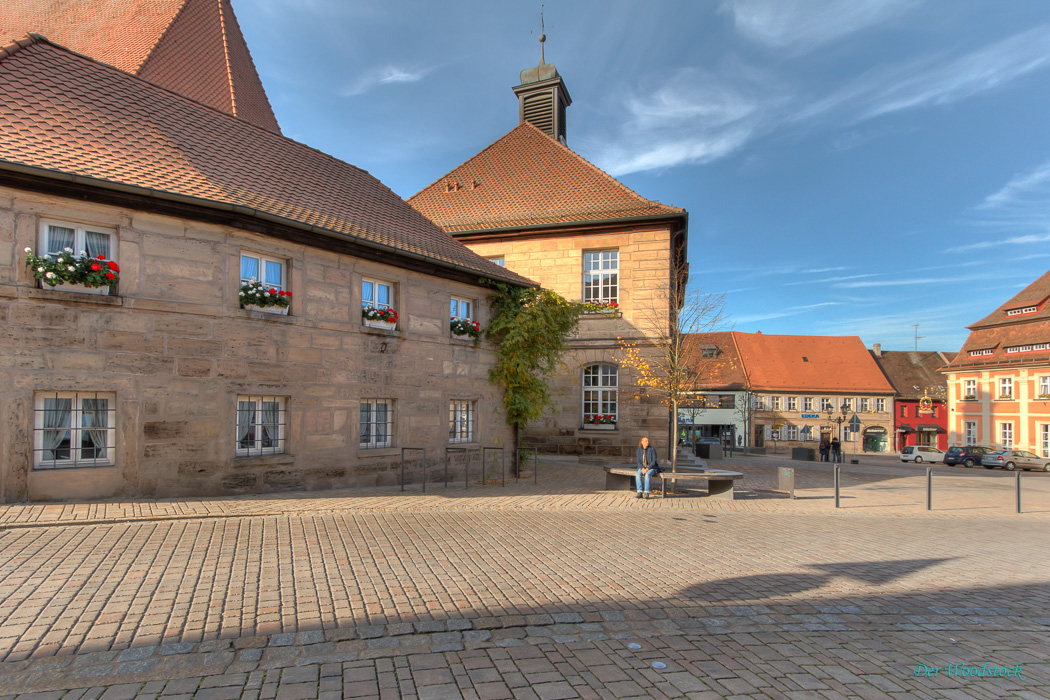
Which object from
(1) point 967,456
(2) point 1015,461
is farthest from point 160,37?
(2) point 1015,461

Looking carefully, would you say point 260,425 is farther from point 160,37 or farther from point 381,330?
point 160,37

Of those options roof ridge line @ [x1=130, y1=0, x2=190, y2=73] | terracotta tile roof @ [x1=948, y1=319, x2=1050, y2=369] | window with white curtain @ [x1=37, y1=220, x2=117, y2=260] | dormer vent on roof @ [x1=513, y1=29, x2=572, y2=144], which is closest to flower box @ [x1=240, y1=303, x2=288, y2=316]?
window with white curtain @ [x1=37, y1=220, x2=117, y2=260]

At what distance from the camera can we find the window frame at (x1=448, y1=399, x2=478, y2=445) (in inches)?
539

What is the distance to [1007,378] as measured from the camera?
38.2m

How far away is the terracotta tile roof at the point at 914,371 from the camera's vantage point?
50750 millimetres

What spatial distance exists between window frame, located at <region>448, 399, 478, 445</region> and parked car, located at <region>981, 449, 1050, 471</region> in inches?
1284

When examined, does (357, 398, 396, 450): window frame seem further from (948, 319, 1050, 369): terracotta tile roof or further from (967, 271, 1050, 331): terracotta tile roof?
(967, 271, 1050, 331): terracotta tile roof

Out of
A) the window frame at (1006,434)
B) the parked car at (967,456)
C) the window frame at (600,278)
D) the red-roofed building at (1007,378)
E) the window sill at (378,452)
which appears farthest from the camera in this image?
the window frame at (1006,434)

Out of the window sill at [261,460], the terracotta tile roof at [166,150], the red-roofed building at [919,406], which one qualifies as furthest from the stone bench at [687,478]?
the red-roofed building at [919,406]

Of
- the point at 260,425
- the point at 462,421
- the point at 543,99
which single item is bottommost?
the point at 462,421

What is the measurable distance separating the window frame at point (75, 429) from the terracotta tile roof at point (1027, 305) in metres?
46.5

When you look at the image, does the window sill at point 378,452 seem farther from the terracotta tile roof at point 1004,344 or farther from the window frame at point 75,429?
the terracotta tile roof at point 1004,344

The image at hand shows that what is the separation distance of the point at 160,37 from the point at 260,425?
11423mm

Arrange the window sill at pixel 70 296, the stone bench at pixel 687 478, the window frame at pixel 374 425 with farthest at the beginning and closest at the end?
the stone bench at pixel 687 478 < the window frame at pixel 374 425 < the window sill at pixel 70 296
